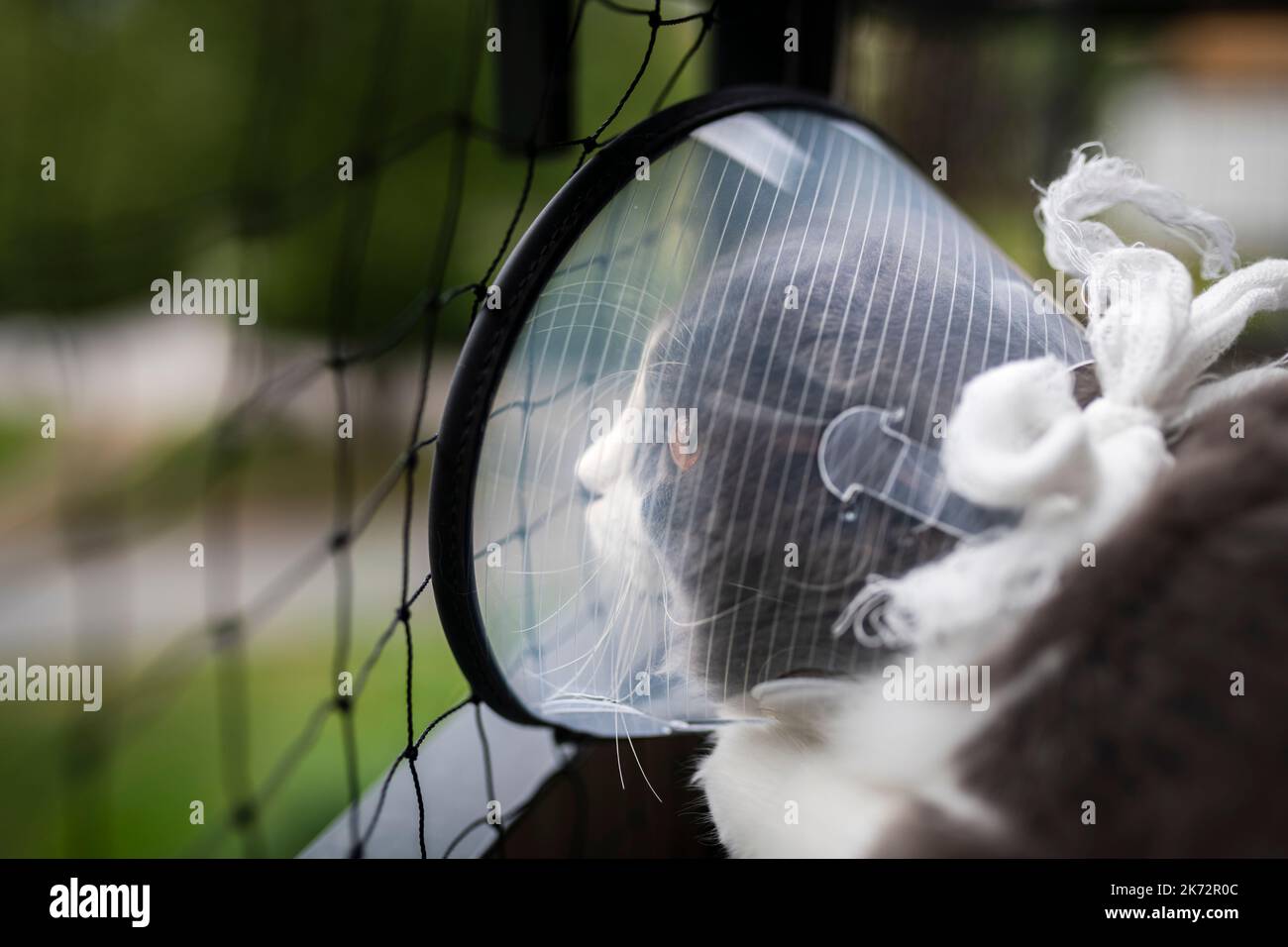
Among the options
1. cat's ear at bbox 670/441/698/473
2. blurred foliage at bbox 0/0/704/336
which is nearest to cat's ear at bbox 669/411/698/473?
cat's ear at bbox 670/441/698/473

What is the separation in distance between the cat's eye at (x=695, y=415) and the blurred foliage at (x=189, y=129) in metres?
1.66

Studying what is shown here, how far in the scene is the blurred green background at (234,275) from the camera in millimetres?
2033

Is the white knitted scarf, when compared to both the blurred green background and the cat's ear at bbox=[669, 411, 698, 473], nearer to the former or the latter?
the cat's ear at bbox=[669, 411, 698, 473]

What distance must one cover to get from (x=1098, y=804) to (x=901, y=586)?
8 cm

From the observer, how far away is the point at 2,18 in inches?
80.7

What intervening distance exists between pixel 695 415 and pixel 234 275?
2416mm

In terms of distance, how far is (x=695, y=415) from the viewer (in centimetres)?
35

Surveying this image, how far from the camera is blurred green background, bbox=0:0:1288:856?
203 centimetres

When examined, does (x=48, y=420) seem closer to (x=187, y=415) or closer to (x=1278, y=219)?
(x=187, y=415)

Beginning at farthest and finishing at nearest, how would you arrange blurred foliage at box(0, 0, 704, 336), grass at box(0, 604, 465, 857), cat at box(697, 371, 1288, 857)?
blurred foliage at box(0, 0, 704, 336), grass at box(0, 604, 465, 857), cat at box(697, 371, 1288, 857)

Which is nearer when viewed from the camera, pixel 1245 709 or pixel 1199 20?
pixel 1245 709

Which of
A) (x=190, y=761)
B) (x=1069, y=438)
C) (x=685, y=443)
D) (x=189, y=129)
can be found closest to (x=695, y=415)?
(x=685, y=443)
